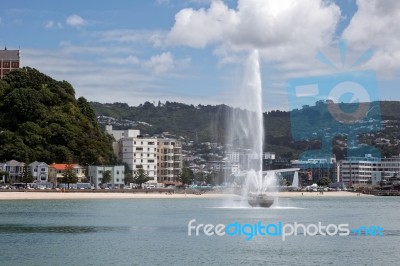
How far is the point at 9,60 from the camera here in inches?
7539

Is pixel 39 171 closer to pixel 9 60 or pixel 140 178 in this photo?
pixel 140 178

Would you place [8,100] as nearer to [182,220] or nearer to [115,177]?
[115,177]

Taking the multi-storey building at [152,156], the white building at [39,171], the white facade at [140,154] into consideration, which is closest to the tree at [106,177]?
the white building at [39,171]

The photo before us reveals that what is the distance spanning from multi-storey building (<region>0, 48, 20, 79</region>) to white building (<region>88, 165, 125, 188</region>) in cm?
4770

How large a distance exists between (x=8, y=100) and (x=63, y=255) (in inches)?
4632

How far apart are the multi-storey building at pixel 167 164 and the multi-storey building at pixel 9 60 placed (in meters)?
42.8

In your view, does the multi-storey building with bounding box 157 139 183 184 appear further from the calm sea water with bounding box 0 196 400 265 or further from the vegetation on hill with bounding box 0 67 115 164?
the calm sea water with bounding box 0 196 400 265

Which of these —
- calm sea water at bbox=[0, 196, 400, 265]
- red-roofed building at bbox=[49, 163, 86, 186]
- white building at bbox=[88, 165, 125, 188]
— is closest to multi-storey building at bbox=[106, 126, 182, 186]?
white building at bbox=[88, 165, 125, 188]

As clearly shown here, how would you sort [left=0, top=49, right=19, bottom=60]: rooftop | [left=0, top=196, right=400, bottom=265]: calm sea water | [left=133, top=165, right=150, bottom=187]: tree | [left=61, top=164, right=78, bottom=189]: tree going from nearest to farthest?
1. [left=0, top=196, right=400, bottom=265]: calm sea water
2. [left=61, top=164, right=78, bottom=189]: tree
3. [left=133, top=165, right=150, bottom=187]: tree
4. [left=0, top=49, right=19, bottom=60]: rooftop

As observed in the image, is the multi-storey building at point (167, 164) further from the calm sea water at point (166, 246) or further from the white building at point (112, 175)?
the calm sea water at point (166, 246)

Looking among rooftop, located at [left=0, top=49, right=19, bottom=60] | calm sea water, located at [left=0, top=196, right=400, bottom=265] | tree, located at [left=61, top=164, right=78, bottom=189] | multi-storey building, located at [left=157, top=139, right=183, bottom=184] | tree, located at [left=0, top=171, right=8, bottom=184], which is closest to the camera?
calm sea water, located at [left=0, top=196, right=400, bottom=265]

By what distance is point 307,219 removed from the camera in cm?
6988

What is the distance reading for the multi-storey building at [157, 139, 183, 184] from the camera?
190 meters

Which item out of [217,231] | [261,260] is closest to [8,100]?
[217,231]
